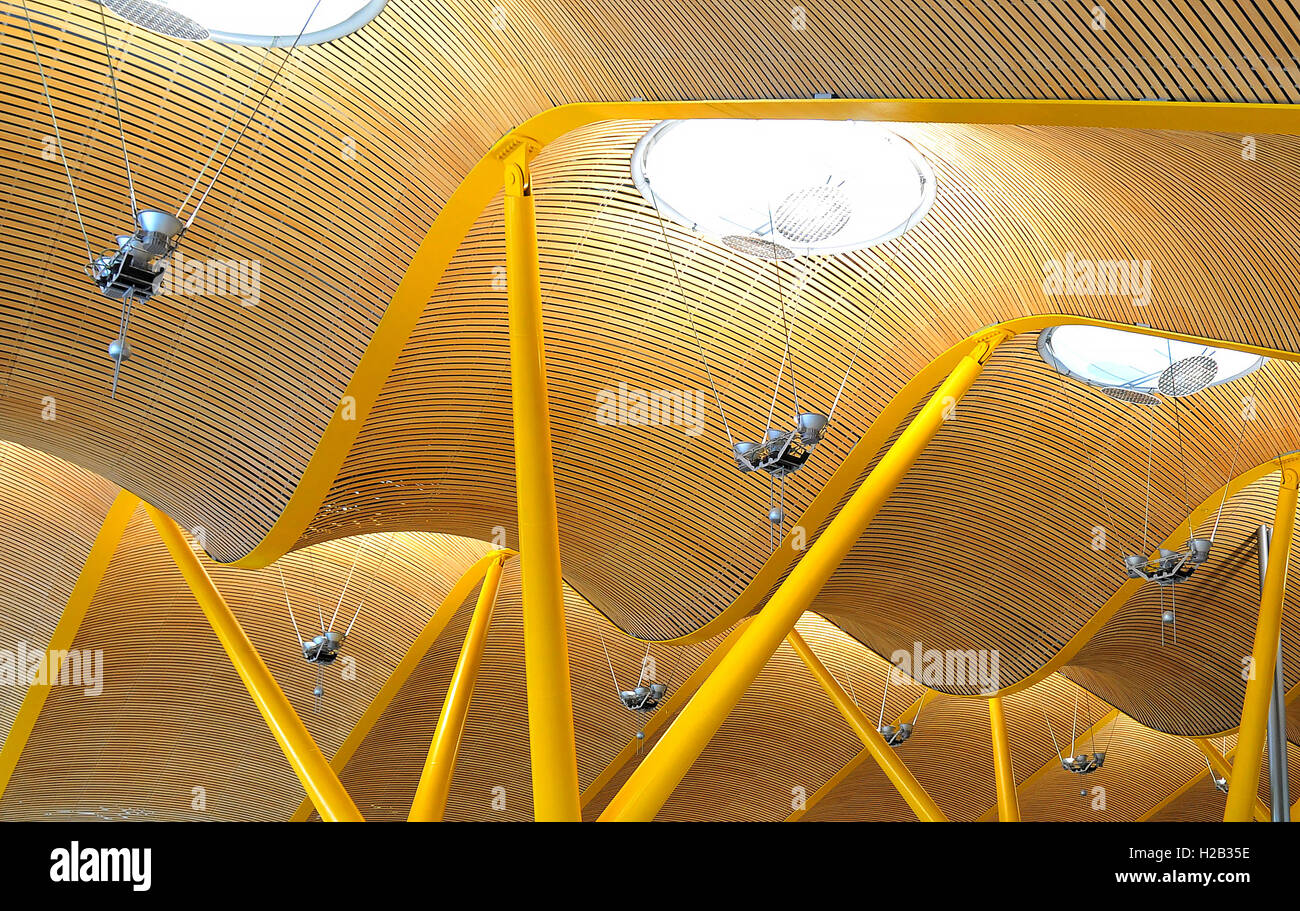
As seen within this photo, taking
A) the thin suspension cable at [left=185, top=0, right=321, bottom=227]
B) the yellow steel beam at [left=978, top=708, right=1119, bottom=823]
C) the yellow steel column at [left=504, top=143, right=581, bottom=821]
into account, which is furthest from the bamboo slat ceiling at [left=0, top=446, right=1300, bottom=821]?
the yellow steel column at [left=504, top=143, right=581, bottom=821]

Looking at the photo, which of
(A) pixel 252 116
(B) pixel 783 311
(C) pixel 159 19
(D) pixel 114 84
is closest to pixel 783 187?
(B) pixel 783 311

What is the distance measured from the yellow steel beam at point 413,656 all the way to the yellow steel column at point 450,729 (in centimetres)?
282

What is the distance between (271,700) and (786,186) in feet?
33.4

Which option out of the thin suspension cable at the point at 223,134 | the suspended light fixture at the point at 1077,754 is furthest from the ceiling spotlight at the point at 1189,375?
the suspended light fixture at the point at 1077,754

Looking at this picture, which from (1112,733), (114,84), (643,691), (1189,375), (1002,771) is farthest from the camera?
(1112,733)

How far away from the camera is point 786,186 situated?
15.4 m

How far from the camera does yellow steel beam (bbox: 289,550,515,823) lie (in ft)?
85.4

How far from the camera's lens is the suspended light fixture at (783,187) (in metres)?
14.8

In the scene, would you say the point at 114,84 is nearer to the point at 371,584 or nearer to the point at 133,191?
the point at 133,191

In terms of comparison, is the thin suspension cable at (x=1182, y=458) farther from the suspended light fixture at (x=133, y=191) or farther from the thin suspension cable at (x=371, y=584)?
the thin suspension cable at (x=371, y=584)

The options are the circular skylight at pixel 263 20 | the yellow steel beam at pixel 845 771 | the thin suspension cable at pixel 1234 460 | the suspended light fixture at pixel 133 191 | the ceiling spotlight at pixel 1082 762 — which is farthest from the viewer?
the yellow steel beam at pixel 845 771
